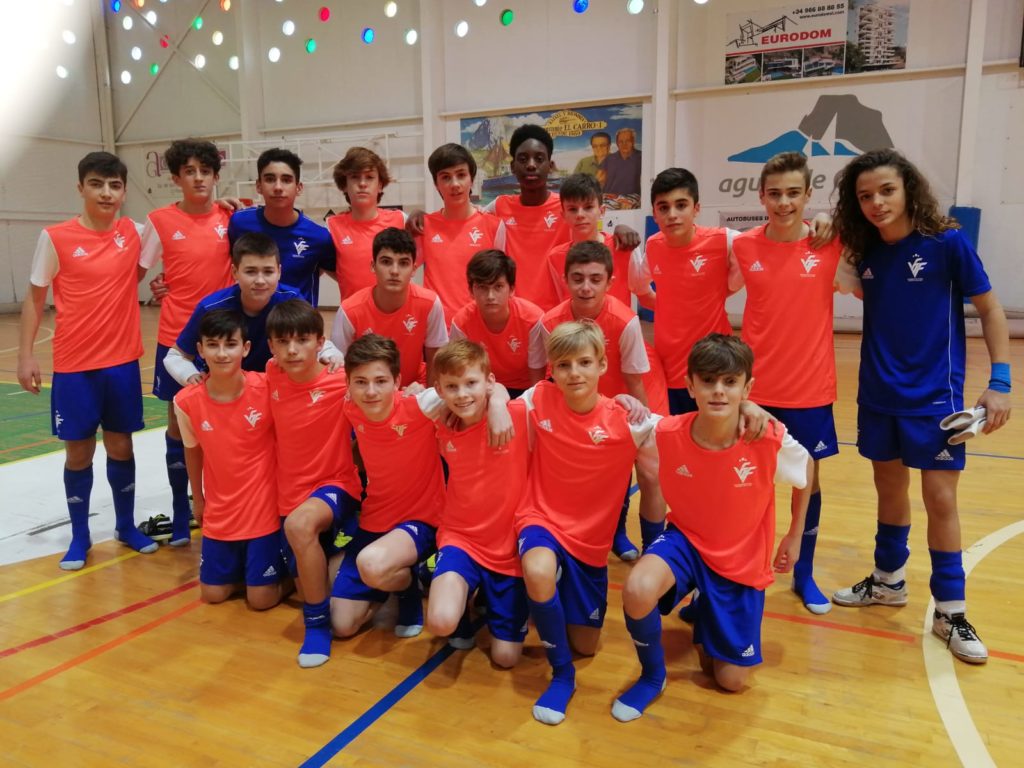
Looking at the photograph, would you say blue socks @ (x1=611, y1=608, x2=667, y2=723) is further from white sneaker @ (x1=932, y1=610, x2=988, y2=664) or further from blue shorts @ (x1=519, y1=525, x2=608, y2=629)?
white sneaker @ (x1=932, y1=610, x2=988, y2=664)

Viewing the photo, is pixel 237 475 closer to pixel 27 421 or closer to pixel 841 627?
pixel 841 627

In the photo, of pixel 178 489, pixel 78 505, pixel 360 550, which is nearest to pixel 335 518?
pixel 360 550

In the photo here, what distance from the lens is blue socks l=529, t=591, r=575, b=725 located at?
2.50m

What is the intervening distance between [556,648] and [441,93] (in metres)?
13.2

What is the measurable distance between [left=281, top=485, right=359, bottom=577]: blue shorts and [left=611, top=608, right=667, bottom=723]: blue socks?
1.31 metres

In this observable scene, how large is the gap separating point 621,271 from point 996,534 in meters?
2.37

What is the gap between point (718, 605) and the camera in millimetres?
2602

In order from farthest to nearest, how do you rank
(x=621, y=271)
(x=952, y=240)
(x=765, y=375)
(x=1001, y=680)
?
(x=621, y=271)
(x=765, y=375)
(x=952, y=240)
(x=1001, y=680)

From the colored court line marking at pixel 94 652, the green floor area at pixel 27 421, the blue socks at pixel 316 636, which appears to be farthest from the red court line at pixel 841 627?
the green floor area at pixel 27 421

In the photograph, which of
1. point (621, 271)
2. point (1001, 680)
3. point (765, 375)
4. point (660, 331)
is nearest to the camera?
point (1001, 680)

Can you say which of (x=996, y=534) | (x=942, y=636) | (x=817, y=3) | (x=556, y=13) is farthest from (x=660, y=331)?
(x=556, y=13)

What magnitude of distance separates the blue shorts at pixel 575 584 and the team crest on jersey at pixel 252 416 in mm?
1287

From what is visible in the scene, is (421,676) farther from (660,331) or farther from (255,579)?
(660,331)

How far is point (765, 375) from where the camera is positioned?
3.15 meters
